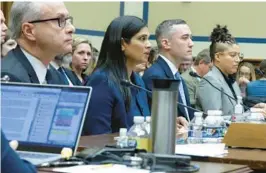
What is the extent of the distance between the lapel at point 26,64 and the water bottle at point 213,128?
692 mm

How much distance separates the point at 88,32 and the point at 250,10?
2269 mm

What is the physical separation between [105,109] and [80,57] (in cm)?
219

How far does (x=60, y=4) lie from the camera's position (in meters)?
2.40

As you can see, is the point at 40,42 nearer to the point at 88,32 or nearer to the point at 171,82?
the point at 171,82

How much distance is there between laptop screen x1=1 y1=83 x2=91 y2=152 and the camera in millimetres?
1729

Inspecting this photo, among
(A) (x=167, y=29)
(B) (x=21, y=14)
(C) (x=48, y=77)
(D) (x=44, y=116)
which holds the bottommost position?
(D) (x=44, y=116)

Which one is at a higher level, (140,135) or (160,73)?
(160,73)

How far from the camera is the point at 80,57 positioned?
4.89 metres

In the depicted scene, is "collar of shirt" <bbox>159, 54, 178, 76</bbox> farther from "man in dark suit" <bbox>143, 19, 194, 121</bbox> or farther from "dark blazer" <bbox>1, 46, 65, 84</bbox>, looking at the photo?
"dark blazer" <bbox>1, 46, 65, 84</bbox>

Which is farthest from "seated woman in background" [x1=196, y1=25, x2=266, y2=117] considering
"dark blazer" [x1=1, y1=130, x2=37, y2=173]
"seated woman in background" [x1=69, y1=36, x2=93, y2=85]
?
"dark blazer" [x1=1, y1=130, x2=37, y2=173]

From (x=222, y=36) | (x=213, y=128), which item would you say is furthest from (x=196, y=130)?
(x=222, y=36)

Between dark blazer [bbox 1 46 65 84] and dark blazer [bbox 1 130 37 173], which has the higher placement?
dark blazer [bbox 1 46 65 84]

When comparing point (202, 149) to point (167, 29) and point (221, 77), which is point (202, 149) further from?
point (221, 77)

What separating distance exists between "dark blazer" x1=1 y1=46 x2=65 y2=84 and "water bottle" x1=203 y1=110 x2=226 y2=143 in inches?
27.6
